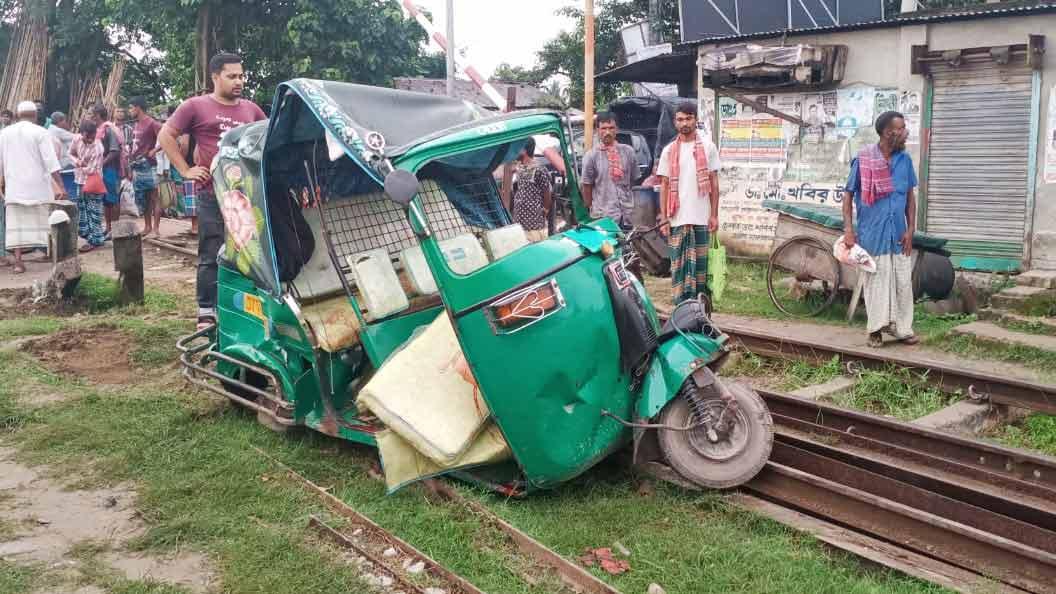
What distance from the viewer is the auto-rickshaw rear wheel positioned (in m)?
4.63

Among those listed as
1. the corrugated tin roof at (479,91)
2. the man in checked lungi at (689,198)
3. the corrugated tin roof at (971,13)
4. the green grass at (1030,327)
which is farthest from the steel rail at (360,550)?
the corrugated tin roof at (479,91)

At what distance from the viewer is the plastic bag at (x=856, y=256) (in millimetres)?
7367

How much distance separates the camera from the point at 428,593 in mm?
3912

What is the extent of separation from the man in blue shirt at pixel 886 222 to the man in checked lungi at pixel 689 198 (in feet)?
3.65

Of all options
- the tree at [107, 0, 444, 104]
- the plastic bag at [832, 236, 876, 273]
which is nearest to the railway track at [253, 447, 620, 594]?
the plastic bag at [832, 236, 876, 273]

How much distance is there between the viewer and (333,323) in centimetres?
552

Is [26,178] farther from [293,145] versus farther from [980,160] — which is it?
[980,160]

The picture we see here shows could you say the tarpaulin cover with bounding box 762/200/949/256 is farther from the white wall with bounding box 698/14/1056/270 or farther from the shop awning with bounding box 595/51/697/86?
the shop awning with bounding box 595/51/697/86

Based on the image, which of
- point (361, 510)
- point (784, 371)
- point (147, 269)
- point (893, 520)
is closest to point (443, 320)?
point (361, 510)

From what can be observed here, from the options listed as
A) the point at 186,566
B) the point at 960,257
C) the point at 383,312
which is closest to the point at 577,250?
the point at 383,312

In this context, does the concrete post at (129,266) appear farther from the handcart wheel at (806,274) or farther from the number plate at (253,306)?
the handcart wheel at (806,274)

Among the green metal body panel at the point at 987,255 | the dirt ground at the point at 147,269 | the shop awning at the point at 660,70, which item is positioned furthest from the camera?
the shop awning at the point at 660,70

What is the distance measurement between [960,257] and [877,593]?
8.28 m

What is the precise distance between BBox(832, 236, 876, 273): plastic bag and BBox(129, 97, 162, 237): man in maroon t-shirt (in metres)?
10.3
